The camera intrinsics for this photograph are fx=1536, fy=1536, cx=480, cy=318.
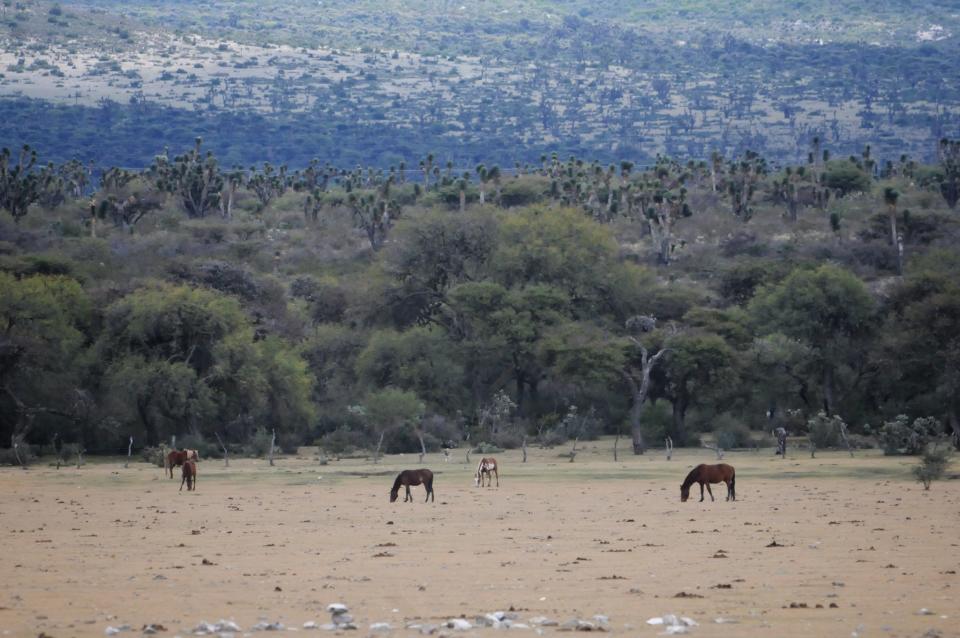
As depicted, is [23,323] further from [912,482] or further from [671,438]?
[912,482]

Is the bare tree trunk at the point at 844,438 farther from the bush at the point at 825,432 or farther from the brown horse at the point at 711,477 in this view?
the brown horse at the point at 711,477

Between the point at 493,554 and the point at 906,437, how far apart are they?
24742mm

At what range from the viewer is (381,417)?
5247 cm

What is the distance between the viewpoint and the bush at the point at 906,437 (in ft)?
141

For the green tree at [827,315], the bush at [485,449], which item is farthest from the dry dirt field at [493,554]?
the green tree at [827,315]

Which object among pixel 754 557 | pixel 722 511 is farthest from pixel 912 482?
pixel 754 557

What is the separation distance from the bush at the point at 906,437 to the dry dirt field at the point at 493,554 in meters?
6.28

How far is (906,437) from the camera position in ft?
143

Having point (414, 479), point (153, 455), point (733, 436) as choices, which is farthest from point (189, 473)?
point (733, 436)

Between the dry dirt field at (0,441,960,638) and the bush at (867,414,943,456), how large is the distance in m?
6.28

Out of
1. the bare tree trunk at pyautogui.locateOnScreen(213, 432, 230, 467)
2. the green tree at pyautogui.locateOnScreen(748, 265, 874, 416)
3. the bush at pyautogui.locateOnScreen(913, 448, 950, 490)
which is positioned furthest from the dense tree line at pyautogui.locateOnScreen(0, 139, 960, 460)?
the bush at pyautogui.locateOnScreen(913, 448, 950, 490)

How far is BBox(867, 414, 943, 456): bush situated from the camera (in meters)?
43.0

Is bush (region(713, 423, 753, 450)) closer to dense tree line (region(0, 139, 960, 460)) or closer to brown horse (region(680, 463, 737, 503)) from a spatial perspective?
dense tree line (region(0, 139, 960, 460))

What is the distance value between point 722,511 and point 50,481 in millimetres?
18379
